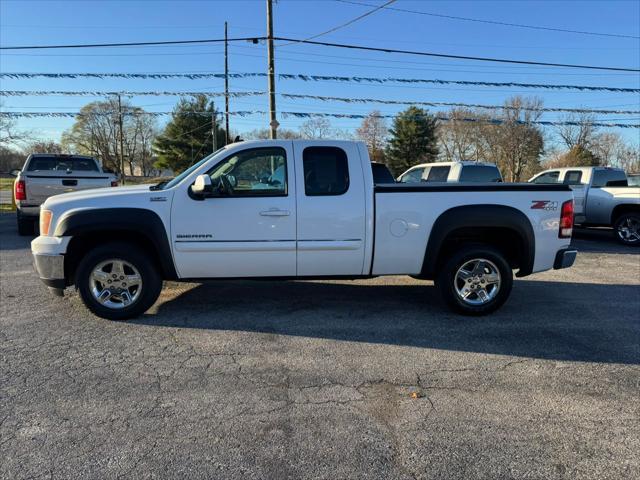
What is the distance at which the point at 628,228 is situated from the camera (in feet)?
35.9

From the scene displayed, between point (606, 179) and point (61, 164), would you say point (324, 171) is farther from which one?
point (606, 179)

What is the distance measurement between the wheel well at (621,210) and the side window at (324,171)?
9108 millimetres


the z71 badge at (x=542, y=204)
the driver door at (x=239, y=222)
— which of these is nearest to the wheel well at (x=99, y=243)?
the driver door at (x=239, y=222)

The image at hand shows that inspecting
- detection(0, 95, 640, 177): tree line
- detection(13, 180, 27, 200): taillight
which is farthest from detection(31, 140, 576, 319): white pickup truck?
detection(0, 95, 640, 177): tree line

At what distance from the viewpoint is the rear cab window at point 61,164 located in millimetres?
10883

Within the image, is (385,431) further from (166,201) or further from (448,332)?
(166,201)

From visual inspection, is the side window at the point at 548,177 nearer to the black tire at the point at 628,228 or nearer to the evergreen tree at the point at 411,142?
the black tire at the point at 628,228

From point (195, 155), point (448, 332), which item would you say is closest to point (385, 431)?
point (448, 332)

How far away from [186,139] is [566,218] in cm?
4998

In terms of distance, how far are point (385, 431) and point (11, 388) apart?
2.77 m

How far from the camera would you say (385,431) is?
2865 millimetres

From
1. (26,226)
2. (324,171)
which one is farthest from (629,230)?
(26,226)

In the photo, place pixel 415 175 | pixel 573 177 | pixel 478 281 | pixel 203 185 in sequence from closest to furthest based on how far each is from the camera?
pixel 203 185 → pixel 478 281 → pixel 573 177 → pixel 415 175

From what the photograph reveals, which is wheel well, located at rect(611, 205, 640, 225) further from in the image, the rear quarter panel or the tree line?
the tree line
